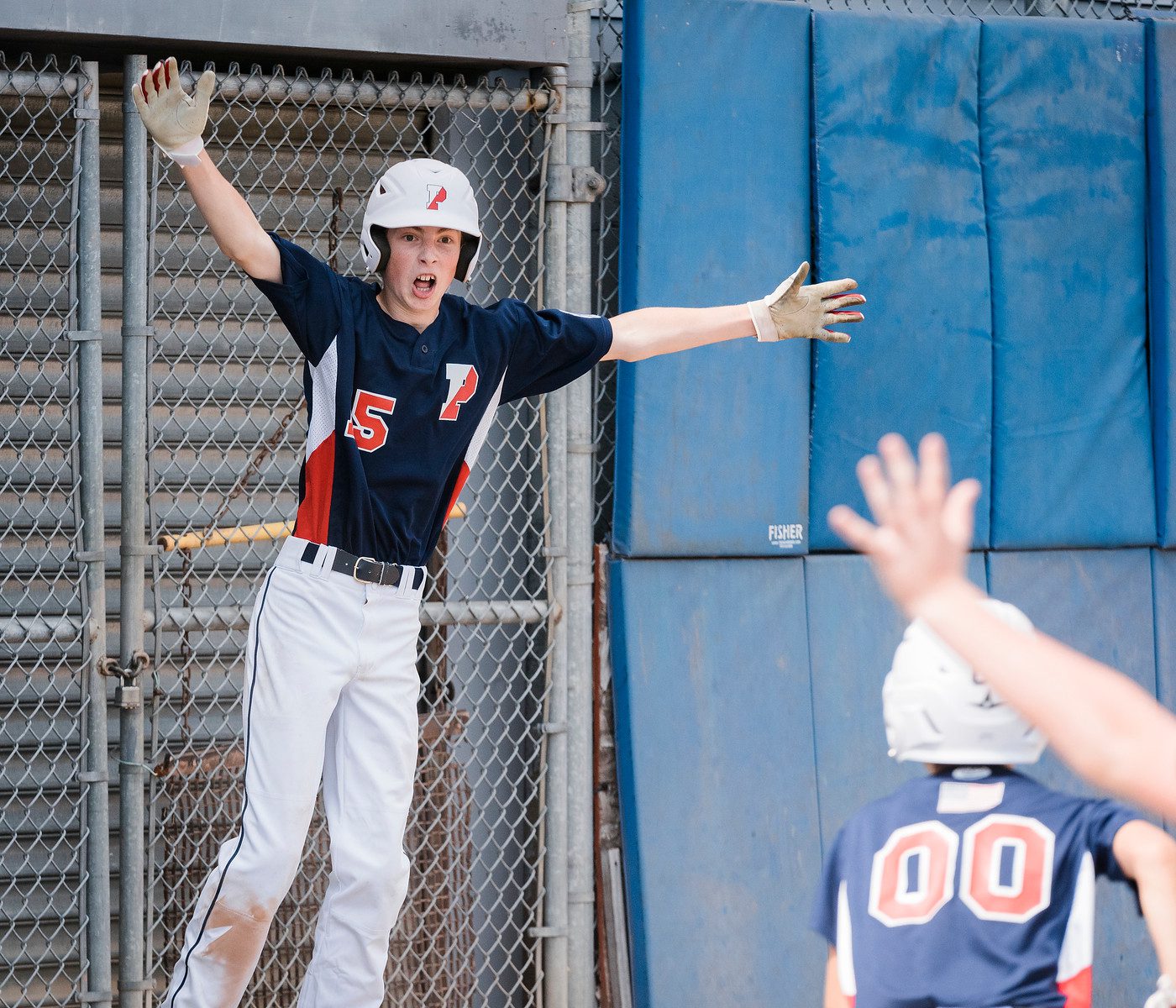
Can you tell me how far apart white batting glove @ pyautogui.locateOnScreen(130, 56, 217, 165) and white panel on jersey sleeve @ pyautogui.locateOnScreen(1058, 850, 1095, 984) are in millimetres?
2647

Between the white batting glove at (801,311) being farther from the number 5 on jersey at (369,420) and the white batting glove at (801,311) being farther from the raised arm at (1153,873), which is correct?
the raised arm at (1153,873)

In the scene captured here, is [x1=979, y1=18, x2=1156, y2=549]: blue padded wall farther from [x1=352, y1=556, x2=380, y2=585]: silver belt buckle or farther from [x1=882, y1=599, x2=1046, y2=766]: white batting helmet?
[x1=882, y1=599, x2=1046, y2=766]: white batting helmet

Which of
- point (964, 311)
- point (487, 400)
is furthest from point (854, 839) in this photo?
point (964, 311)

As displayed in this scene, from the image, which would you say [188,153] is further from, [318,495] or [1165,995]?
[1165,995]

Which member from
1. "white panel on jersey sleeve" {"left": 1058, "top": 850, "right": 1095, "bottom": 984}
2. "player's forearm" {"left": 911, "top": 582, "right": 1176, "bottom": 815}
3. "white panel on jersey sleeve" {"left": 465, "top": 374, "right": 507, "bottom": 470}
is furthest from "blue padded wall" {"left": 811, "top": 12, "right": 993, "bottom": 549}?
"player's forearm" {"left": 911, "top": 582, "right": 1176, "bottom": 815}

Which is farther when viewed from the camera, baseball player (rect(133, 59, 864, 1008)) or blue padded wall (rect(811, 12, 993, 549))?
blue padded wall (rect(811, 12, 993, 549))

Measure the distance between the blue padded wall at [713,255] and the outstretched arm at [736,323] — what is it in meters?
0.74

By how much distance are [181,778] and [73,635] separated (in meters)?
0.60

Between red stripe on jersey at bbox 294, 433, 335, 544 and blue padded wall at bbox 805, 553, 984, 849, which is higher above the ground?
red stripe on jersey at bbox 294, 433, 335, 544

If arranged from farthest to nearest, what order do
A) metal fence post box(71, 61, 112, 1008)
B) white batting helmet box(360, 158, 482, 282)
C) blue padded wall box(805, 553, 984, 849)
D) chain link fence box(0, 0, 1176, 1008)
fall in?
blue padded wall box(805, 553, 984, 849), chain link fence box(0, 0, 1176, 1008), metal fence post box(71, 61, 112, 1008), white batting helmet box(360, 158, 482, 282)

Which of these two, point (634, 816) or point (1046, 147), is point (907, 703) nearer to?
point (634, 816)

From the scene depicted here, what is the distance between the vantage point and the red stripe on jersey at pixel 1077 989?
7.88 ft

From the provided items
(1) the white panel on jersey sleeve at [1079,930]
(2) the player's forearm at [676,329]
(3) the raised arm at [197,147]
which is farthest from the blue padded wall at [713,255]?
(1) the white panel on jersey sleeve at [1079,930]

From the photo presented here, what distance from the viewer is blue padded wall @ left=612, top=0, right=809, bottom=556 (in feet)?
16.3
